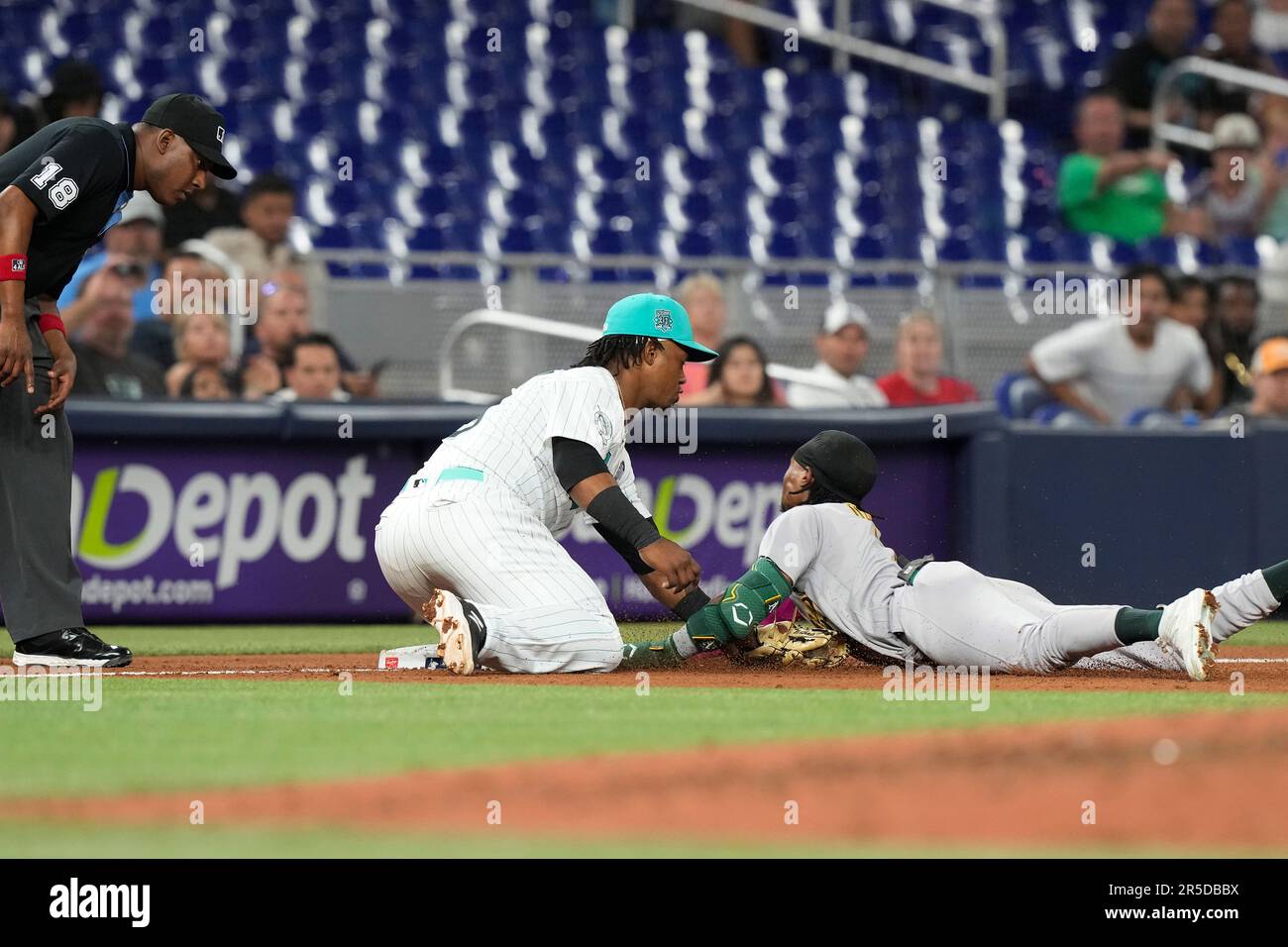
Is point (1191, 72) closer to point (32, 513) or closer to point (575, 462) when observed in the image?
point (575, 462)

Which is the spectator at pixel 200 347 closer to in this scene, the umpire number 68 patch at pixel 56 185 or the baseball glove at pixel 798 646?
the umpire number 68 patch at pixel 56 185

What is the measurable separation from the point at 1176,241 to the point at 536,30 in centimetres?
527

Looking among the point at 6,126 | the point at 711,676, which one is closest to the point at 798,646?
the point at 711,676

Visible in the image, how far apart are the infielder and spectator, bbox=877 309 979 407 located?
4.08 meters

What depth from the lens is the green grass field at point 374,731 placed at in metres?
3.33

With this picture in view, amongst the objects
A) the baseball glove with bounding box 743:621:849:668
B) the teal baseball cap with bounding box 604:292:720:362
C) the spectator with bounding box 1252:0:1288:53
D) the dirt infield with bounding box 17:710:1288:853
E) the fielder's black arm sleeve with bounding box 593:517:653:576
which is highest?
the spectator with bounding box 1252:0:1288:53

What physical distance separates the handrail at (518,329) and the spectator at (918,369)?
1.21 ft

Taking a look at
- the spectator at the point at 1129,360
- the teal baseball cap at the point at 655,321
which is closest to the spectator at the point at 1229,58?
the spectator at the point at 1129,360

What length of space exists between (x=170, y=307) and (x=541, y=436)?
14.0 feet

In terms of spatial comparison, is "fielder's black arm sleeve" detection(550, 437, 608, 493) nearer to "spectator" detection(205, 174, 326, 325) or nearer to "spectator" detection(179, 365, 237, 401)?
"spectator" detection(179, 365, 237, 401)

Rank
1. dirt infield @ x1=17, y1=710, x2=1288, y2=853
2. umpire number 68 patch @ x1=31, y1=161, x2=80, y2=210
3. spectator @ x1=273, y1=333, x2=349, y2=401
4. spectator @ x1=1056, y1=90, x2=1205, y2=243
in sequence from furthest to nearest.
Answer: spectator @ x1=1056, y1=90, x2=1205, y2=243 → spectator @ x1=273, y1=333, x2=349, y2=401 → umpire number 68 patch @ x1=31, y1=161, x2=80, y2=210 → dirt infield @ x1=17, y1=710, x2=1288, y2=853

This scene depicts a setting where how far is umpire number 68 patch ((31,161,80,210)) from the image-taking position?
19.4ft

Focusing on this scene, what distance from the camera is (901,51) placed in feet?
52.2

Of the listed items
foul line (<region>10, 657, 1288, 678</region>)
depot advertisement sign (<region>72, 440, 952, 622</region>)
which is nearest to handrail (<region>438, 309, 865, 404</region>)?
depot advertisement sign (<region>72, 440, 952, 622</region>)
